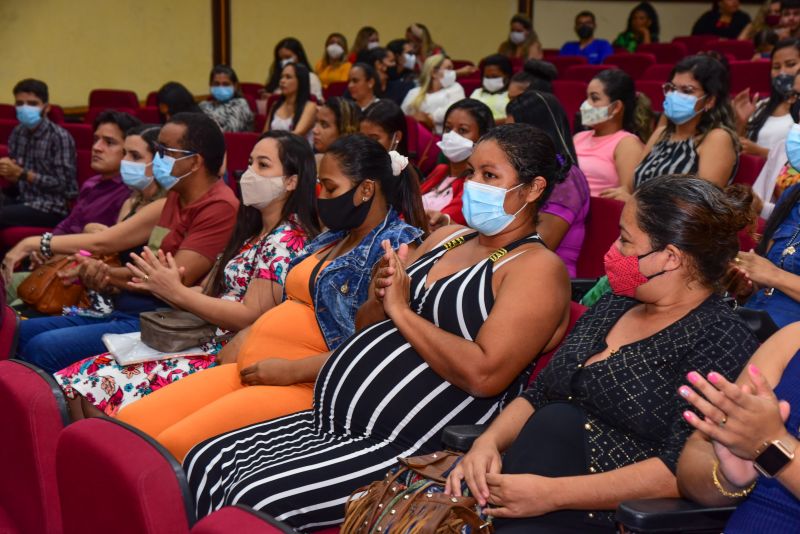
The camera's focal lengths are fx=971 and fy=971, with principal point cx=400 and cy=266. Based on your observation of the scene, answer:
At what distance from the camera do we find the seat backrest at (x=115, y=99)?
28.0 ft

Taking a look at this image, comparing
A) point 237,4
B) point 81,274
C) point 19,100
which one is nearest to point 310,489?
point 81,274

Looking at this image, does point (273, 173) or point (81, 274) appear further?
point (81, 274)

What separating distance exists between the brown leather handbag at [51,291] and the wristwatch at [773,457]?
2.84 metres

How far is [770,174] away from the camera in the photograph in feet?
12.0

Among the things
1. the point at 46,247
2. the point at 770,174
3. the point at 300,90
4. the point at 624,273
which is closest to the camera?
the point at 624,273

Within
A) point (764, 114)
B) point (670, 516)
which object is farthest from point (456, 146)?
point (670, 516)

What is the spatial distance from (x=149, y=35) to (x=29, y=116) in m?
4.24

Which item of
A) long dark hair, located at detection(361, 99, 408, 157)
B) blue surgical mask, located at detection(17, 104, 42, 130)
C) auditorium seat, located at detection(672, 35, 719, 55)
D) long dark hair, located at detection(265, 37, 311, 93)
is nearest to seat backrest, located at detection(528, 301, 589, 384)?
long dark hair, located at detection(361, 99, 408, 157)

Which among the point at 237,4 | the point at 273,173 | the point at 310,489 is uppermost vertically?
the point at 237,4

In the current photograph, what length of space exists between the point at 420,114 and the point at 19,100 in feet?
8.77

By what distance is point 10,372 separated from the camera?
1749 millimetres

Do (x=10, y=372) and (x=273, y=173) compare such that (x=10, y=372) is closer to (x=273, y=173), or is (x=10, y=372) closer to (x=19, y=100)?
(x=273, y=173)

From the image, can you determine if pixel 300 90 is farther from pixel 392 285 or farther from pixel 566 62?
pixel 392 285

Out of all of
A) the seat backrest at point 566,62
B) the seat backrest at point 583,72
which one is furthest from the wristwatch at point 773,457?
the seat backrest at point 566,62
